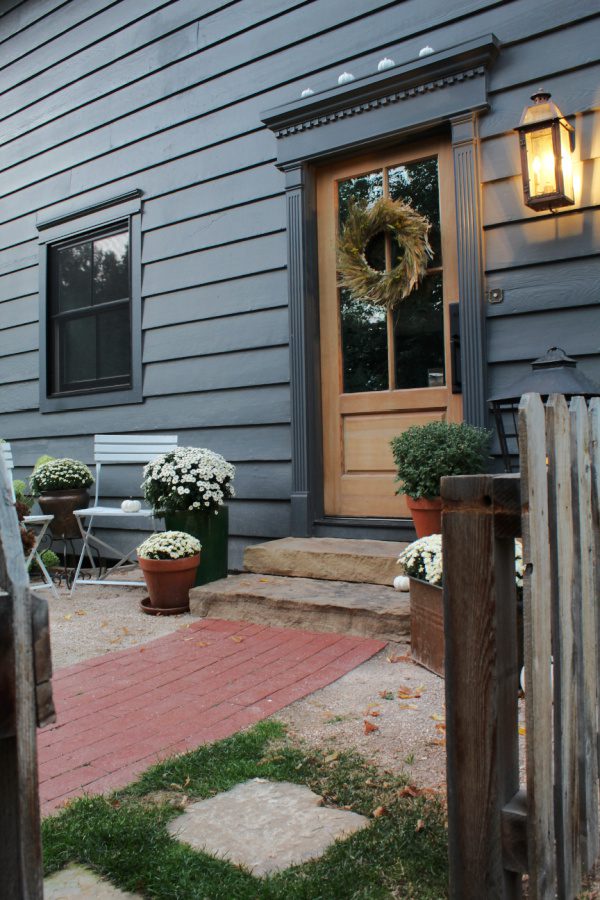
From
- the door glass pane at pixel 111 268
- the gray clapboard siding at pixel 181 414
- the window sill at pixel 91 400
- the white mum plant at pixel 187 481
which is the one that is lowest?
the white mum plant at pixel 187 481

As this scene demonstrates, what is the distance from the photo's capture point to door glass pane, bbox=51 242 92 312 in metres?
6.51

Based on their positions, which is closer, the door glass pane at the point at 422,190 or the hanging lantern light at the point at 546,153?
the hanging lantern light at the point at 546,153

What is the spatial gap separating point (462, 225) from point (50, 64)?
476cm

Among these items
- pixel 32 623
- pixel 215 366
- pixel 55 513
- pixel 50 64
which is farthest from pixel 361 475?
pixel 50 64

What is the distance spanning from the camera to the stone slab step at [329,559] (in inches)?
155

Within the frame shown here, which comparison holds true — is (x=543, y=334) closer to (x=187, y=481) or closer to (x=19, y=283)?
(x=187, y=481)

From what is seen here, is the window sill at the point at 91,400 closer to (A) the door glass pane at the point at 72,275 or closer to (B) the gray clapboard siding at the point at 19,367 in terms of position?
(B) the gray clapboard siding at the point at 19,367

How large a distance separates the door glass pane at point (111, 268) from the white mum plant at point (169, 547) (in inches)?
105

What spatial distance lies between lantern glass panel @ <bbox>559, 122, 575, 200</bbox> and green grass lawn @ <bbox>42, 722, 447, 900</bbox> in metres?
2.86

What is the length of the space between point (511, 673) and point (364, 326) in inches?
139

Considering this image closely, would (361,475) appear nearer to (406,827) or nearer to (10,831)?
(406,827)

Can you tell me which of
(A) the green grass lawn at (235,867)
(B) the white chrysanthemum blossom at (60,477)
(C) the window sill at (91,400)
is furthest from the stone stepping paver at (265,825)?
(C) the window sill at (91,400)

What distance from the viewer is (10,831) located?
0.83 metres

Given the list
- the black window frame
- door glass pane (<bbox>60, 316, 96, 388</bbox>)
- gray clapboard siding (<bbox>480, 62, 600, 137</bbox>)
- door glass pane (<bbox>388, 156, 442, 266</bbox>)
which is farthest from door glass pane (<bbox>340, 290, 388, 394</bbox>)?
door glass pane (<bbox>60, 316, 96, 388</bbox>)
